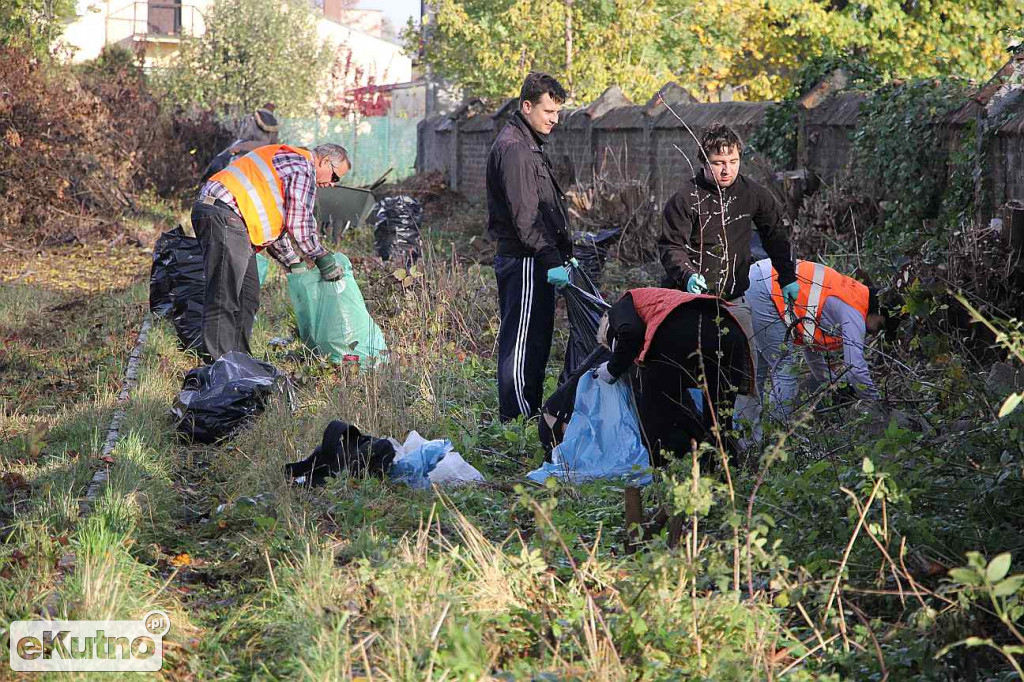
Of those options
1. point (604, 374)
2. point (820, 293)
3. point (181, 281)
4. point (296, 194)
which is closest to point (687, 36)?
point (181, 281)

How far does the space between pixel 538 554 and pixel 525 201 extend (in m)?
2.66

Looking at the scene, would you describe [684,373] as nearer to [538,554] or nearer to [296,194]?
[538,554]

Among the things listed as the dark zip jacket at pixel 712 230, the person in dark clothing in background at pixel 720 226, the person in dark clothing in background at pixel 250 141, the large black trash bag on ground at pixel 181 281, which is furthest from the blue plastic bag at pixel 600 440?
the person in dark clothing in background at pixel 250 141

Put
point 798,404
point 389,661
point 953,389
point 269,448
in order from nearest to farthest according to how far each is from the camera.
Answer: point 389,661 → point 953,389 → point 798,404 → point 269,448

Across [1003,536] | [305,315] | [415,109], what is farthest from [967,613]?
[415,109]

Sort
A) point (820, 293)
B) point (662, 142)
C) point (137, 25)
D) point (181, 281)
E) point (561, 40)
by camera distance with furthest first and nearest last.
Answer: point (137, 25), point (561, 40), point (662, 142), point (181, 281), point (820, 293)

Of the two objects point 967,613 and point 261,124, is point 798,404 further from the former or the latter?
point 261,124

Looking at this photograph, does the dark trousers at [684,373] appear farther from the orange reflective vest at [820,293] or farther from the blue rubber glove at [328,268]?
the blue rubber glove at [328,268]

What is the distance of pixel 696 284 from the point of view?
5238mm

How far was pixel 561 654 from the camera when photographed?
10.9 feet

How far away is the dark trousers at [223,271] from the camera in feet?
23.4

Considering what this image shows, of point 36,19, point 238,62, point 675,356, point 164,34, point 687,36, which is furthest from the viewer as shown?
point 164,34

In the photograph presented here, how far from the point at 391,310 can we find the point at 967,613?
671 centimetres

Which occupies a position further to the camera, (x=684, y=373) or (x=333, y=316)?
(x=333, y=316)
